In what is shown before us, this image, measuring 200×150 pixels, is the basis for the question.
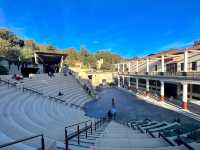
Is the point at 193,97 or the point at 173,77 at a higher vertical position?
the point at 173,77

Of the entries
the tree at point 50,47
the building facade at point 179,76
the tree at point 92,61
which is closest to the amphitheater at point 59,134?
the building facade at point 179,76

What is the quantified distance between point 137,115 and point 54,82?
12009 millimetres

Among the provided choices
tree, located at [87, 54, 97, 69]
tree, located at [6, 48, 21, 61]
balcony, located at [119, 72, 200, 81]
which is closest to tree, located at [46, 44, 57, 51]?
tree, located at [87, 54, 97, 69]

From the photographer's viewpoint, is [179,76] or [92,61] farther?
[92,61]

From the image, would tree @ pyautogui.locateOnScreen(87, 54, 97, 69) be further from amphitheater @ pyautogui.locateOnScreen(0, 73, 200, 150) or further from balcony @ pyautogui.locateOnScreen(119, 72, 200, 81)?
amphitheater @ pyautogui.locateOnScreen(0, 73, 200, 150)

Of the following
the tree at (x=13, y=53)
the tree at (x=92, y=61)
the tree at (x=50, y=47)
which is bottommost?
the tree at (x=13, y=53)

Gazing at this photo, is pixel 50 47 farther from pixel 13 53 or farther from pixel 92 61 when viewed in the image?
pixel 13 53

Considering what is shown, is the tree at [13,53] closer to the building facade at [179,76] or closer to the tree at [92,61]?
the building facade at [179,76]

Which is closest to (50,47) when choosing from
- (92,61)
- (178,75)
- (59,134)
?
(92,61)

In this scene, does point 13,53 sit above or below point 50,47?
below

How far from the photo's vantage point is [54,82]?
30.8 meters

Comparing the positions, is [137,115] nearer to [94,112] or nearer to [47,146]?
[94,112]

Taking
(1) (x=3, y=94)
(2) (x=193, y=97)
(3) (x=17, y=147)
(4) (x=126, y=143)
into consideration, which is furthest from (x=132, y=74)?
(3) (x=17, y=147)

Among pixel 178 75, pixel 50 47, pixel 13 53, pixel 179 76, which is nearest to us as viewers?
pixel 179 76
